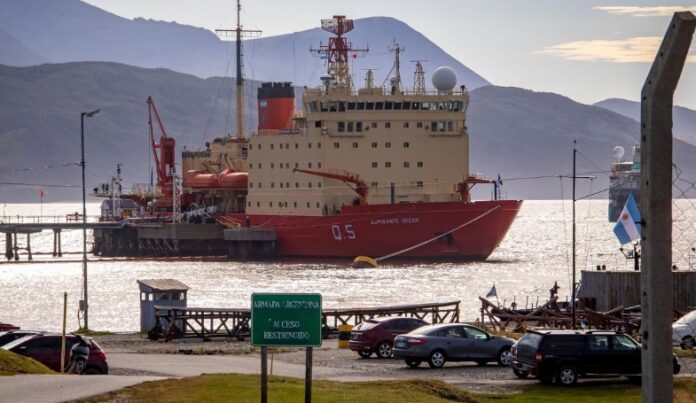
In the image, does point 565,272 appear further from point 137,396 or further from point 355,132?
point 137,396

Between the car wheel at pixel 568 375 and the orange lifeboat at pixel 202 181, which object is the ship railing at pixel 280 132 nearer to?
the orange lifeboat at pixel 202 181

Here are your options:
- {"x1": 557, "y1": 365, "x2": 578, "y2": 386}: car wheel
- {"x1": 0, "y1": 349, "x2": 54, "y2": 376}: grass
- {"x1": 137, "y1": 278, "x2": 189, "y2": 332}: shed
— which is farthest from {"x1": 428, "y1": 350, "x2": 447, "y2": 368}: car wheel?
{"x1": 137, "y1": 278, "x2": 189, "y2": 332}: shed

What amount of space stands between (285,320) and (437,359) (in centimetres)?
1327

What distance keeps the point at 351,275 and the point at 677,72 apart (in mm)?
70457

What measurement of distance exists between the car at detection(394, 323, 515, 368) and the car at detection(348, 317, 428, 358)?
2.45 m

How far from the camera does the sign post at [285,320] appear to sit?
1476 centimetres

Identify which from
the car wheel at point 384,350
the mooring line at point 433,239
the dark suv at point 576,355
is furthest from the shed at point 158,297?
the mooring line at point 433,239

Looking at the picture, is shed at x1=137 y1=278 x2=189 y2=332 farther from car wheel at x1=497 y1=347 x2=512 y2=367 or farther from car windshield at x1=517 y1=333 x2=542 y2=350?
car windshield at x1=517 y1=333 x2=542 y2=350

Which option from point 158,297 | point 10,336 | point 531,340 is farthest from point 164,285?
point 531,340

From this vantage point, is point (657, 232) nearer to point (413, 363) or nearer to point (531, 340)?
point (531, 340)

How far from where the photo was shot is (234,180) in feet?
328

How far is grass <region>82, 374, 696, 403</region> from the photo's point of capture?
708 inches

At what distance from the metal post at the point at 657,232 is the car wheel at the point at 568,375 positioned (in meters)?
15.1

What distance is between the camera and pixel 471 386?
75.7 feet
